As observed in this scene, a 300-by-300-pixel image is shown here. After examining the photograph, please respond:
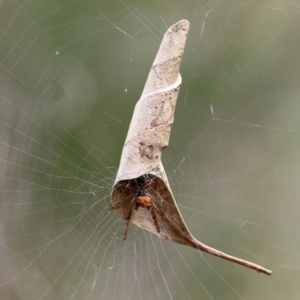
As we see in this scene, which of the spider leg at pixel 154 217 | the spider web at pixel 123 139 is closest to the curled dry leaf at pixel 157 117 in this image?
the spider leg at pixel 154 217

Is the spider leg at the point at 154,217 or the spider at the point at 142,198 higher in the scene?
the spider at the point at 142,198

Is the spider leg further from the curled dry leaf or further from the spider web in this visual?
the spider web

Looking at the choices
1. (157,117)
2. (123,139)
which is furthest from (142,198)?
(123,139)


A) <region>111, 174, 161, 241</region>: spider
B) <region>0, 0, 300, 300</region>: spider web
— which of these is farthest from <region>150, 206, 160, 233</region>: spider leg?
<region>0, 0, 300, 300</region>: spider web

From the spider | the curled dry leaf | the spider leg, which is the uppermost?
the curled dry leaf

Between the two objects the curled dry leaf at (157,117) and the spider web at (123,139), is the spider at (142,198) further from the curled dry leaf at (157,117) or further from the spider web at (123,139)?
the spider web at (123,139)

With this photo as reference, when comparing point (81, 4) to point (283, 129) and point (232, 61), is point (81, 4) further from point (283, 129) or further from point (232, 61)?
point (283, 129)

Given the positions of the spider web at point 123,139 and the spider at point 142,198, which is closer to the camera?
the spider at point 142,198

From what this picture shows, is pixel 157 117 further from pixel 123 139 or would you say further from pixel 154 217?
pixel 123 139
